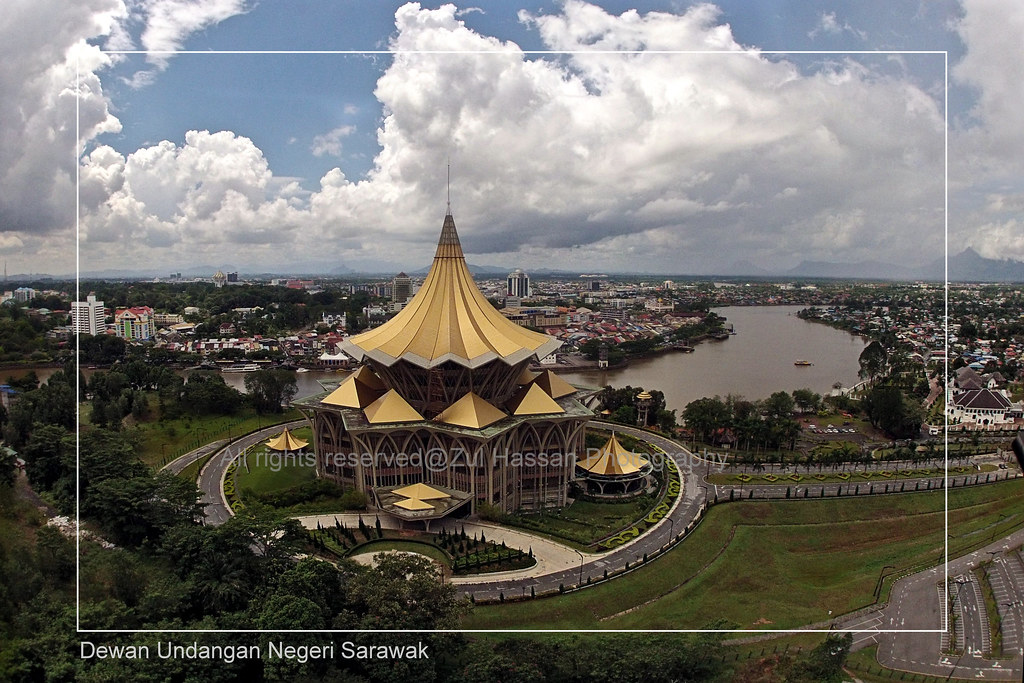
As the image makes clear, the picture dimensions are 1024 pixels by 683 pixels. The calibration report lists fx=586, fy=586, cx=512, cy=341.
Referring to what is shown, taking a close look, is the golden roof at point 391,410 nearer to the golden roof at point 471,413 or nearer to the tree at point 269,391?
the golden roof at point 471,413

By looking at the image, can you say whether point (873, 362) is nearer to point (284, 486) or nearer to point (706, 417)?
point (706, 417)

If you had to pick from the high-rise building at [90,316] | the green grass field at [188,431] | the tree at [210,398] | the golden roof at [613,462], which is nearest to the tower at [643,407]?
the golden roof at [613,462]

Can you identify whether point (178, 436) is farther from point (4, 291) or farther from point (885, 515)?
point (885, 515)

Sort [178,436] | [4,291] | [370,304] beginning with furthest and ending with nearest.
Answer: [370,304] → [178,436] → [4,291]

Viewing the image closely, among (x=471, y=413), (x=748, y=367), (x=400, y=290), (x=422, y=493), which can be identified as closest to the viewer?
(x=422, y=493)

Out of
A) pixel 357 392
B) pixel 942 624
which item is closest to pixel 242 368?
pixel 357 392

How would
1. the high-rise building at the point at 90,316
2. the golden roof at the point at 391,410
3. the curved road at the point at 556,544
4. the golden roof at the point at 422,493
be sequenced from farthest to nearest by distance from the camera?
the high-rise building at the point at 90,316, the golden roof at the point at 391,410, the golden roof at the point at 422,493, the curved road at the point at 556,544

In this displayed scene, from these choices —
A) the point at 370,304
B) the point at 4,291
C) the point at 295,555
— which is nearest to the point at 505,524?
the point at 295,555
